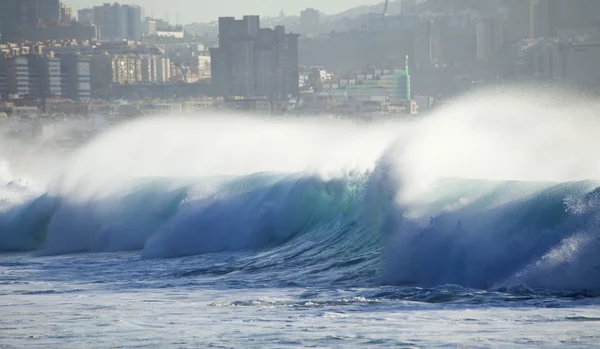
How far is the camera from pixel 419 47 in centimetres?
14425

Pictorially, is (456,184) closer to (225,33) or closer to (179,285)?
(179,285)

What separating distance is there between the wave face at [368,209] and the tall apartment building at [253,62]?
89.1m

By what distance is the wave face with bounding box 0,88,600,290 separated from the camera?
17.7 metres

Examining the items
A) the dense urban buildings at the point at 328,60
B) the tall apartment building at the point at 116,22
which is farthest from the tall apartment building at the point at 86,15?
the dense urban buildings at the point at 328,60

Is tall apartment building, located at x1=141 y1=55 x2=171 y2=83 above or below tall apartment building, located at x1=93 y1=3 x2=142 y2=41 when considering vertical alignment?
below

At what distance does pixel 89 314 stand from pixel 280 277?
4232 mm

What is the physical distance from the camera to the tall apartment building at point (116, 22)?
190 meters

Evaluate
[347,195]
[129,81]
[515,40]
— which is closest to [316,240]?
[347,195]

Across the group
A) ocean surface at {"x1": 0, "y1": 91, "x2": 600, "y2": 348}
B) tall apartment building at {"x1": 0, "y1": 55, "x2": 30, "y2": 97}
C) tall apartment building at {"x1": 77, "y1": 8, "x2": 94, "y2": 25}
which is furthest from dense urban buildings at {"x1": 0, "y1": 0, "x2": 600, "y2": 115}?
ocean surface at {"x1": 0, "y1": 91, "x2": 600, "y2": 348}

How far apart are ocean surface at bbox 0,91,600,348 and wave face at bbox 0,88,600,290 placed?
4 centimetres

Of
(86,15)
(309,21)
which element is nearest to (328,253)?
(309,21)

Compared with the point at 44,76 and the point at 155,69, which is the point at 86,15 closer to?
the point at 155,69

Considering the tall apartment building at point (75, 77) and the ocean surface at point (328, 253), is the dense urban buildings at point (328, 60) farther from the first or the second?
the ocean surface at point (328, 253)

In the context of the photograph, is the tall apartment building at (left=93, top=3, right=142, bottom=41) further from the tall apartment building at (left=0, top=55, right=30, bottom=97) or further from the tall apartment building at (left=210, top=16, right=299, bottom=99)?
the tall apartment building at (left=210, top=16, right=299, bottom=99)
